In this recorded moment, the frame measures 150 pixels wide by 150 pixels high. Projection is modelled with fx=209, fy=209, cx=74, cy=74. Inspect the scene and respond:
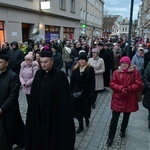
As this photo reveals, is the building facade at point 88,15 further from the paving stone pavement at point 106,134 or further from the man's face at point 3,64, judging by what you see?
the man's face at point 3,64

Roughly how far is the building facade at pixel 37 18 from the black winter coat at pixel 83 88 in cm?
1038

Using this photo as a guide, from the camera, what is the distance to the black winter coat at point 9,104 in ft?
12.3

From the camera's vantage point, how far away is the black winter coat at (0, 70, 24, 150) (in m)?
3.76

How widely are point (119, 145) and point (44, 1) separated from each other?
17343 mm

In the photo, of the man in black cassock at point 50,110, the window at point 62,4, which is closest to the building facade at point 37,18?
the window at point 62,4

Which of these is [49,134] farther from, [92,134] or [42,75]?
[92,134]

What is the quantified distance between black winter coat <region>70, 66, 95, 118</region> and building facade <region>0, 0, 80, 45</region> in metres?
10.4

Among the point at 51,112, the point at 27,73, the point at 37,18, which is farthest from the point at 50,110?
the point at 37,18

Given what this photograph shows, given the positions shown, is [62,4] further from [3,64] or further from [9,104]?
[9,104]

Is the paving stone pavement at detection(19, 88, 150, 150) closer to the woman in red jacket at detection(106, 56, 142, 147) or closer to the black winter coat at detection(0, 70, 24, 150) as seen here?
the woman in red jacket at detection(106, 56, 142, 147)

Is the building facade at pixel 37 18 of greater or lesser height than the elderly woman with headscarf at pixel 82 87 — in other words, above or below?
above

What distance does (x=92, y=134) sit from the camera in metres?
5.01

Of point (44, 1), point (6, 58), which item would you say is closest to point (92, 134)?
point (6, 58)

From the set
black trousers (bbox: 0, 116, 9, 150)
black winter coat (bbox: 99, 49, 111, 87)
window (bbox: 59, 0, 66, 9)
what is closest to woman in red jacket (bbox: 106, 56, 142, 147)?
black trousers (bbox: 0, 116, 9, 150)
